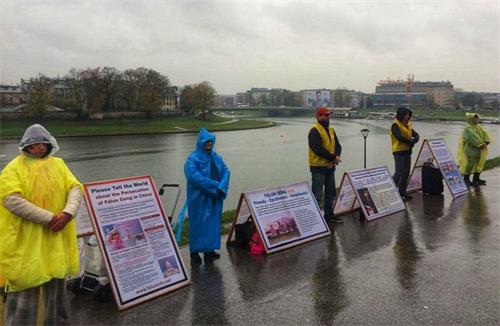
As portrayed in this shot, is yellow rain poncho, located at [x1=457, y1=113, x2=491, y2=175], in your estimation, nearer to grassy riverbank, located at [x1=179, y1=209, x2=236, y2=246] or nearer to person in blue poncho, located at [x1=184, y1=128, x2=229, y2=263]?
grassy riverbank, located at [x1=179, y1=209, x2=236, y2=246]

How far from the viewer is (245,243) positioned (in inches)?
260

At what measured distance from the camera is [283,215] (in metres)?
6.78

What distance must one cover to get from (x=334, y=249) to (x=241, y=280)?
1.75 m

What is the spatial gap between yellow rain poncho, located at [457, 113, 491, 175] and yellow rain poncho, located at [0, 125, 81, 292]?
35.5 ft

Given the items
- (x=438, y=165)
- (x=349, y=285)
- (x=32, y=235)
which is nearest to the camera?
(x=32, y=235)

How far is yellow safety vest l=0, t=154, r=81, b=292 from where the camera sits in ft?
11.9

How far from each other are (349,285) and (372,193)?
12.2 feet

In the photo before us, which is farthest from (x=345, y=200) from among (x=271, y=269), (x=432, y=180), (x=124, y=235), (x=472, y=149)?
→ (x=472, y=149)

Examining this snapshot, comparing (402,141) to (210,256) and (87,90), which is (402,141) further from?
(87,90)

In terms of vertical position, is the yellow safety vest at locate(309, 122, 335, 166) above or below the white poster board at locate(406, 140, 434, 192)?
above

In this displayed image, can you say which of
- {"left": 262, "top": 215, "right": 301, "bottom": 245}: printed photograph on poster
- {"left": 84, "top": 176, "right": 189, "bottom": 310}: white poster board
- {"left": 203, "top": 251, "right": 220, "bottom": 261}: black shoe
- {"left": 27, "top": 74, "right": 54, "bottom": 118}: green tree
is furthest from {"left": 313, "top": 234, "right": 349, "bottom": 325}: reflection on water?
{"left": 27, "top": 74, "right": 54, "bottom": 118}: green tree

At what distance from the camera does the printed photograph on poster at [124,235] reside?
4812mm

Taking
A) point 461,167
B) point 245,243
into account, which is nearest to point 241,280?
point 245,243

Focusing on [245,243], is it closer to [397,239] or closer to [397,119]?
[397,239]
